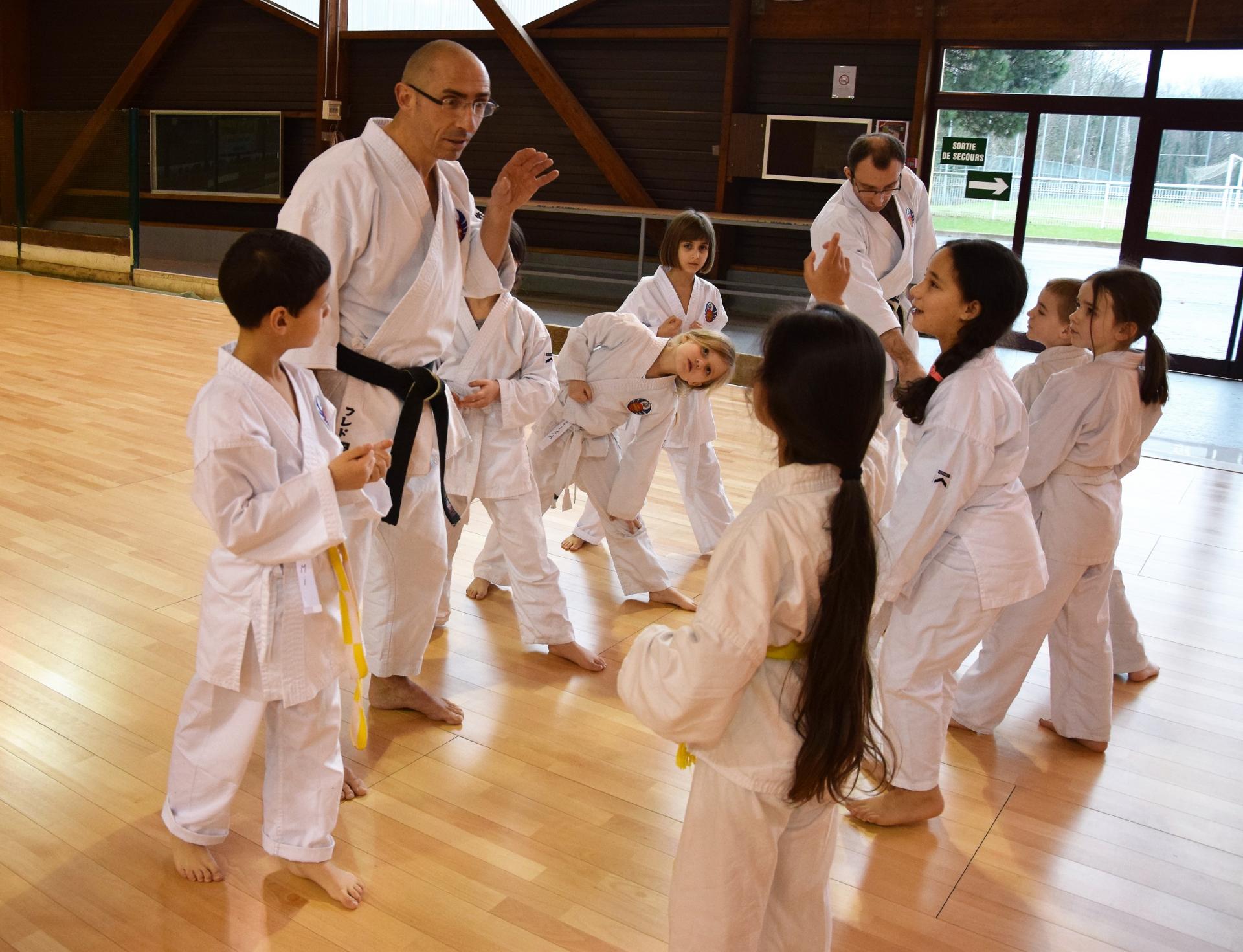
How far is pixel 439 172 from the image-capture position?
94.3 inches

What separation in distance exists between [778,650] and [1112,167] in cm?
764

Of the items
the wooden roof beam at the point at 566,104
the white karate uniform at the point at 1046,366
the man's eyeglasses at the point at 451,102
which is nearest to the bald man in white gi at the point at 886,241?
the white karate uniform at the point at 1046,366

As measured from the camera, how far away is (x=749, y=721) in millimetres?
1382

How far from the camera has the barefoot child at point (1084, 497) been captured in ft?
8.09

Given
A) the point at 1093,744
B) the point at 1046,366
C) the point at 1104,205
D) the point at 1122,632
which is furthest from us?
the point at 1104,205

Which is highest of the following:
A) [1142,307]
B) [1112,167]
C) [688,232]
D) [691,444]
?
[1112,167]

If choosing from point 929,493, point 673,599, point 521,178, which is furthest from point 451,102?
point 673,599

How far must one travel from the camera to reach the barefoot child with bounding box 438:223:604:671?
9.12 ft

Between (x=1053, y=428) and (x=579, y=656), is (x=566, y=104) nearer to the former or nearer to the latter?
(x=579, y=656)

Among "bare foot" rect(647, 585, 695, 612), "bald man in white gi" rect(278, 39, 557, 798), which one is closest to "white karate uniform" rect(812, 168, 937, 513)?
"bare foot" rect(647, 585, 695, 612)

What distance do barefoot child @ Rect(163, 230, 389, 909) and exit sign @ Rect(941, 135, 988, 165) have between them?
24.1 feet

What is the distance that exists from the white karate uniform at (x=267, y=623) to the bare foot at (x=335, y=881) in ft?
0.07

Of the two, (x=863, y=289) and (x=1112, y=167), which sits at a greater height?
(x=1112, y=167)

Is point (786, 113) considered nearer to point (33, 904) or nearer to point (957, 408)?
point (957, 408)
